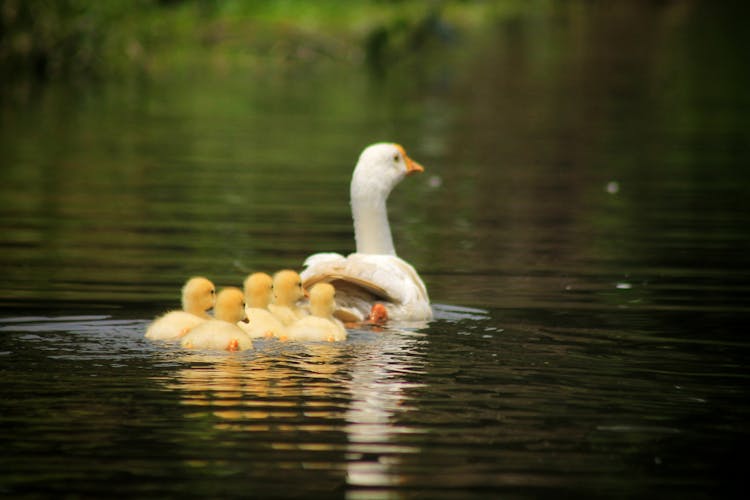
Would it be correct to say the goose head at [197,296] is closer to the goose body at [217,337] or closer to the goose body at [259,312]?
the goose body at [259,312]

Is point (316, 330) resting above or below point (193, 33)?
below

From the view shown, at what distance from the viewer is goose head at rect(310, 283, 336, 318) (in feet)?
37.8

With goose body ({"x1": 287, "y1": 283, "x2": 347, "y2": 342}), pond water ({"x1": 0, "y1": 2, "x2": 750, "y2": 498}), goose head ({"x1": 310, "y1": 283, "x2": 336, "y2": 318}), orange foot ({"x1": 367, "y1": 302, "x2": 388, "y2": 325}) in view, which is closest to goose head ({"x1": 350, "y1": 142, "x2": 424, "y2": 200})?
pond water ({"x1": 0, "y1": 2, "x2": 750, "y2": 498})

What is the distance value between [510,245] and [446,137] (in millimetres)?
12429

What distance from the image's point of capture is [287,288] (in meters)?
12.0

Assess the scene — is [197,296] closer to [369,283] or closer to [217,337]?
[217,337]

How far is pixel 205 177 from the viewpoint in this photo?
23297mm

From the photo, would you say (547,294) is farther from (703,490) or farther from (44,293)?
(703,490)

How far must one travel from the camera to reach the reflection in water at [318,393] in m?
8.22

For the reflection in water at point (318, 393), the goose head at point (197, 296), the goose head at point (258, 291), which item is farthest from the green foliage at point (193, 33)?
the reflection in water at point (318, 393)

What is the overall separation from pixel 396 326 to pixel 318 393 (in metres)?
2.65

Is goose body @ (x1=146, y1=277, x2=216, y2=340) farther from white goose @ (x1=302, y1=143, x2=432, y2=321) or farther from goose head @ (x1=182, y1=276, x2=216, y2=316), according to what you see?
white goose @ (x1=302, y1=143, x2=432, y2=321)

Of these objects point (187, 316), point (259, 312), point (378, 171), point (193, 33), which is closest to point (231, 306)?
point (187, 316)

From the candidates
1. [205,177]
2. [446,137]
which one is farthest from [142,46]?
[205,177]
